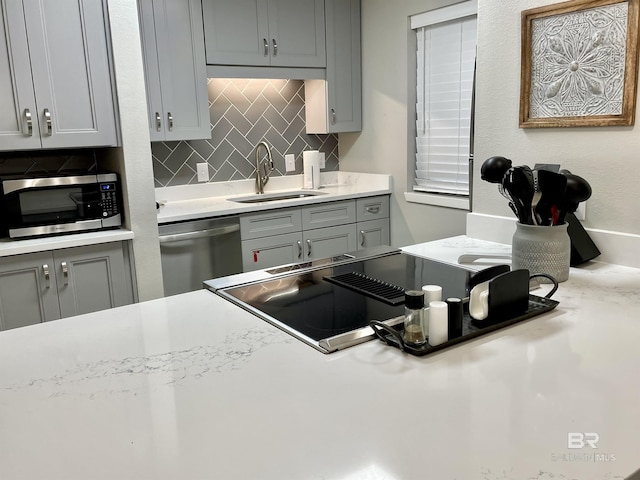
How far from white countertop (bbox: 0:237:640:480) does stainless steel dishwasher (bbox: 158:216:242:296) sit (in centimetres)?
167

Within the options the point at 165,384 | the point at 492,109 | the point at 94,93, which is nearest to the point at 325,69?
the point at 94,93

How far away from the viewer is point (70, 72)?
2506 millimetres

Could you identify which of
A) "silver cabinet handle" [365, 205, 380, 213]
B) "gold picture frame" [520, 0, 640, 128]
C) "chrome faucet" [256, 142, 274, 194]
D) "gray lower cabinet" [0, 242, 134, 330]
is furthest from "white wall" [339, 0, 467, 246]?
"gray lower cabinet" [0, 242, 134, 330]

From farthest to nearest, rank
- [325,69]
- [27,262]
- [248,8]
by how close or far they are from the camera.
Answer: [325,69] < [248,8] < [27,262]

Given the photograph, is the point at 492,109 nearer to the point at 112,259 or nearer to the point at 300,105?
the point at 112,259

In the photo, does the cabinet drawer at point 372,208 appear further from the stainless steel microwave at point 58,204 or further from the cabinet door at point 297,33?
the stainless steel microwave at point 58,204

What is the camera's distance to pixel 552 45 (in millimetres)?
1808

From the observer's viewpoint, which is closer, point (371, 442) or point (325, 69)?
point (371, 442)

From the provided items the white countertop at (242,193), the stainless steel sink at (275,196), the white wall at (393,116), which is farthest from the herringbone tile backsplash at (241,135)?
the white wall at (393,116)

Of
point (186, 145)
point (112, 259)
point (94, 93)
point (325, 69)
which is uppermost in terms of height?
point (325, 69)

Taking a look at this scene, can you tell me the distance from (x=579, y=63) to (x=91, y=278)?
2.29 meters

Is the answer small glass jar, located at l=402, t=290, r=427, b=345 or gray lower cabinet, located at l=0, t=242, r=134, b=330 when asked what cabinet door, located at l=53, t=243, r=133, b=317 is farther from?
small glass jar, located at l=402, t=290, r=427, b=345

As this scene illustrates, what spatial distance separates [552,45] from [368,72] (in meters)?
2.27

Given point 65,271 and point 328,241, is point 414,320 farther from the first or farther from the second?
point 328,241
